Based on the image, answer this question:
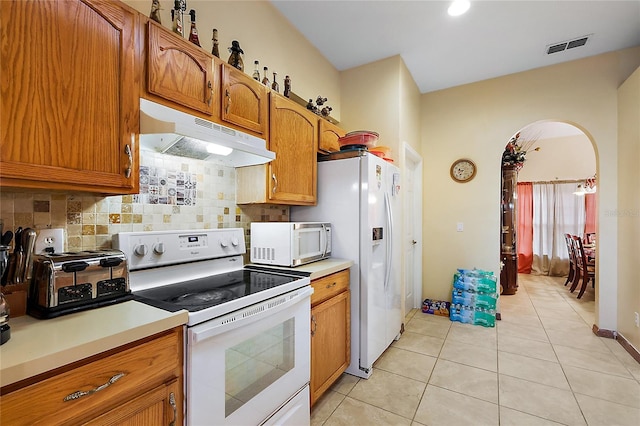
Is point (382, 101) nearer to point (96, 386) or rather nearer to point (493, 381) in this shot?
point (493, 381)

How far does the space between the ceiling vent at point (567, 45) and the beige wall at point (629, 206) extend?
53 cm

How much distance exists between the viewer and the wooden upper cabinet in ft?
8.17

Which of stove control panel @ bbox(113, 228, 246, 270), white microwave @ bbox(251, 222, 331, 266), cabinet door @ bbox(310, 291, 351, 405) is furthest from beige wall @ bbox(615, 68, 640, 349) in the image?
stove control panel @ bbox(113, 228, 246, 270)

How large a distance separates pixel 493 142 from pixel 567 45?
1082mm

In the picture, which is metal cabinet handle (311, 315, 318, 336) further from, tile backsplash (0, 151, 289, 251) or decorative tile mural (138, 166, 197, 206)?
decorative tile mural (138, 166, 197, 206)

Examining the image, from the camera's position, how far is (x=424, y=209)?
395 cm

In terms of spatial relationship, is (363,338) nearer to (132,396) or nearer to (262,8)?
(132,396)

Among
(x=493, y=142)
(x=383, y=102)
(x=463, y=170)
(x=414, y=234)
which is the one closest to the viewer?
(x=383, y=102)

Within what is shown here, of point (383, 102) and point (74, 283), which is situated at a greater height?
point (383, 102)

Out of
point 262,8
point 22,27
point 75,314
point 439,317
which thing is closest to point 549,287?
point 439,317

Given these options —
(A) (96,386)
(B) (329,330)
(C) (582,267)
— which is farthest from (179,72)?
(C) (582,267)

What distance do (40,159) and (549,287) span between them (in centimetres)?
655

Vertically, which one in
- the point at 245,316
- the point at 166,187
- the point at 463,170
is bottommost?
the point at 245,316

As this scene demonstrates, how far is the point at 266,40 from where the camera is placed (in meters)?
2.37
